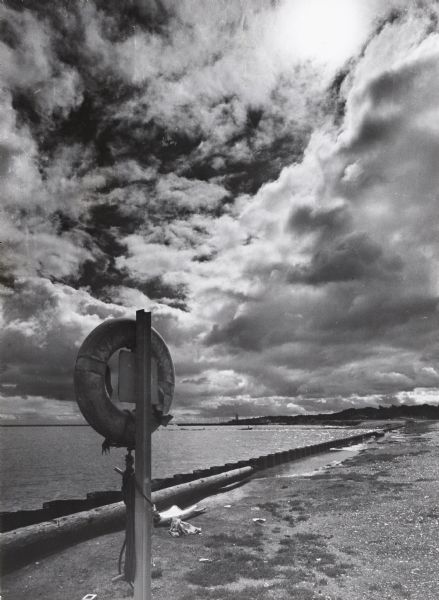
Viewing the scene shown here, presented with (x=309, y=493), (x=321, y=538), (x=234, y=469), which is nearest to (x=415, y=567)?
(x=321, y=538)

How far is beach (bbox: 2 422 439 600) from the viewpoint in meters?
6.18

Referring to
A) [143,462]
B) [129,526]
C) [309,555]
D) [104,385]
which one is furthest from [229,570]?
[104,385]

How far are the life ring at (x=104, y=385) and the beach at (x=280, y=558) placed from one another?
3136mm

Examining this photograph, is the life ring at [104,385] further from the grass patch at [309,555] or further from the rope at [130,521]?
the grass patch at [309,555]

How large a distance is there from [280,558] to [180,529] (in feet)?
8.57

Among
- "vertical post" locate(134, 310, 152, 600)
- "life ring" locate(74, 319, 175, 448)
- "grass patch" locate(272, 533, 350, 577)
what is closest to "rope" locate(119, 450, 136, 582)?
"vertical post" locate(134, 310, 152, 600)

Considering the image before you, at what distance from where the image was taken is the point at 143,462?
3988mm

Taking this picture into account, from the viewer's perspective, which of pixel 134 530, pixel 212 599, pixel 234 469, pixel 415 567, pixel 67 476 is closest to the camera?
pixel 134 530

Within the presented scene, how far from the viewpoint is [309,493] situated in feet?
46.0

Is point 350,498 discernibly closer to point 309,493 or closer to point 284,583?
point 309,493

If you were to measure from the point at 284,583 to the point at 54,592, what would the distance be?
10.9 feet

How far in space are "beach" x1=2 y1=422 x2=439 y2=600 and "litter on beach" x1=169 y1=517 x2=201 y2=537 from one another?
157 mm

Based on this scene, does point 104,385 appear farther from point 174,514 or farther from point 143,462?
point 174,514

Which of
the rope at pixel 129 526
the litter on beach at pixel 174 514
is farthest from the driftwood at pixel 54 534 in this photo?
the rope at pixel 129 526
